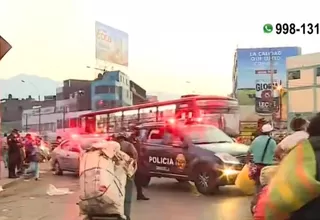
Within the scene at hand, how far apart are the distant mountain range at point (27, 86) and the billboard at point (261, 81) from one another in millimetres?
3299

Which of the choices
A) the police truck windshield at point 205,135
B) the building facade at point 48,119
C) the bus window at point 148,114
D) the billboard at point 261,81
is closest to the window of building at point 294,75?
the billboard at point 261,81

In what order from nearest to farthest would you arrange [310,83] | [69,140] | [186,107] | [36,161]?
[186,107] → [69,140] → [36,161] → [310,83]

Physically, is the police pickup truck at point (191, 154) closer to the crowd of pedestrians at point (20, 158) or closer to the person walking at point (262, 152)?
the crowd of pedestrians at point (20, 158)

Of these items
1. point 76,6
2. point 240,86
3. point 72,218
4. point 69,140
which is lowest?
point 72,218

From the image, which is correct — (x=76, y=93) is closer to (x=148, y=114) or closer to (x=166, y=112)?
(x=148, y=114)

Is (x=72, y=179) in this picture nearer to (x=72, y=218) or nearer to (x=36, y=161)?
(x=36, y=161)

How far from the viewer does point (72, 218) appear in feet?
25.4

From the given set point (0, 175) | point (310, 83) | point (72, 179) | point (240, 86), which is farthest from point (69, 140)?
point (310, 83)

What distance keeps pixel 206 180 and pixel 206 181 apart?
2cm

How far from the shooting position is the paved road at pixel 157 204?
7941 mm

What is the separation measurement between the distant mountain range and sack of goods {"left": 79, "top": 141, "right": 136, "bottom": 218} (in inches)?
104

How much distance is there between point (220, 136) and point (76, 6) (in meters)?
3.56

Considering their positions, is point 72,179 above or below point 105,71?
below

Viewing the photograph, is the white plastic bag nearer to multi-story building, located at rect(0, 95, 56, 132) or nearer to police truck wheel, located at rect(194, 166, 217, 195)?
multi-story building, located at rect(0, 95, 56, 132)
